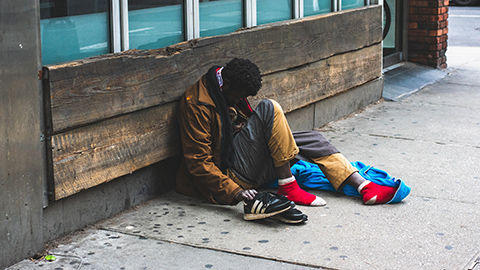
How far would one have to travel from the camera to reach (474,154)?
17.8 feet

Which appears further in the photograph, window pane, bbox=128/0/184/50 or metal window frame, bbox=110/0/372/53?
window pane, bbox=128/0/184/50

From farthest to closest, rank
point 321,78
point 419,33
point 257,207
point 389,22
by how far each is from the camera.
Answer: point 389,22, point 419,33, point 321,78, point 257,207

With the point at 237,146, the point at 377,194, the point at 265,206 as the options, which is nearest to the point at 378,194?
the point at 377,194

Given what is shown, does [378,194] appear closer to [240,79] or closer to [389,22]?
[240,79]

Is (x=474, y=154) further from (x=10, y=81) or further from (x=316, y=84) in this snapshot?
(x=10, y=81)

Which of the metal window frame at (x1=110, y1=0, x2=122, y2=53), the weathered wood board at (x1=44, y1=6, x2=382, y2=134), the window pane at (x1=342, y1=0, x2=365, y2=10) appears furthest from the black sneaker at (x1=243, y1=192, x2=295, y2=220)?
the window pane at (x1=342, y1=0, x2=365, y2=10)

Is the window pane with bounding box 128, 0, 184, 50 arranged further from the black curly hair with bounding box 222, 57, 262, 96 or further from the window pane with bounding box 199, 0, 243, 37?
the black curly hair with bounding box 222, 57, 262, 96

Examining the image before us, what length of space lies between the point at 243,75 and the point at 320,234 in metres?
1.05

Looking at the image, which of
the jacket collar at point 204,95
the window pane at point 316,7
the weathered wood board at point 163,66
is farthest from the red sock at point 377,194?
the window pane at point 316,7

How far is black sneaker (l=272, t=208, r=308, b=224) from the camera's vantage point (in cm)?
380

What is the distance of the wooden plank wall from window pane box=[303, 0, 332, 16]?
0.69ft

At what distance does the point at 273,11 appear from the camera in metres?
5.64

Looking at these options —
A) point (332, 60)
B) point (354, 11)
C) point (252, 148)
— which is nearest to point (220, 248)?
point (252, 148)

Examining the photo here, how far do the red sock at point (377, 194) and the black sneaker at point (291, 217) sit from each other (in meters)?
0.56
